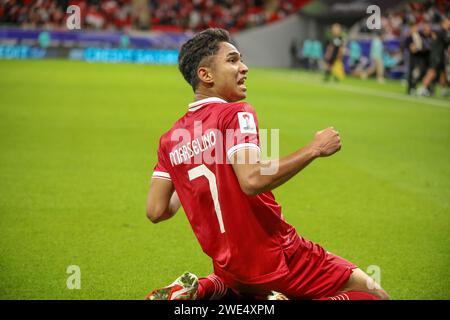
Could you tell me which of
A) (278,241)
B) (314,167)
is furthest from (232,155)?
(314,167)

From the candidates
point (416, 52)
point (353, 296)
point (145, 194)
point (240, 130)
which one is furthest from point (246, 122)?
point (416, 52)

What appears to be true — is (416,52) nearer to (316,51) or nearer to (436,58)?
(436,58)

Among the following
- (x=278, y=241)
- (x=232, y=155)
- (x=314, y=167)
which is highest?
(x=232, y=155)

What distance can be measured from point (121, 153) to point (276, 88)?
15064mm

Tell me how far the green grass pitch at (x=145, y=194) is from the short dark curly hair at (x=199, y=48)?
2.21 meters

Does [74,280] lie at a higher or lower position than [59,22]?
lower

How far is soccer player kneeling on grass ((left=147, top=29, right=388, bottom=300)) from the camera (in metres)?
3.30

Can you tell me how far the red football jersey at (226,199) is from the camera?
3.37 m

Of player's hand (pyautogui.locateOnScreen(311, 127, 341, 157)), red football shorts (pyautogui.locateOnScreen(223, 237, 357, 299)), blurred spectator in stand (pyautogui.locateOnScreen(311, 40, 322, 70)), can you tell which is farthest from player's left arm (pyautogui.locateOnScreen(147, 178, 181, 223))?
blurred spectator in stand (pyautogui.locateOnScreen(311, 40, 322, 70))

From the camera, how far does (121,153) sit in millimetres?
11547

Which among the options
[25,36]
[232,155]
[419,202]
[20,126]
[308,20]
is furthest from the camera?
[308,20]

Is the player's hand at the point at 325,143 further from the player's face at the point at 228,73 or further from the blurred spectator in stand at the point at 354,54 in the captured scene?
the blurred spectator in stand at the point at 354,54

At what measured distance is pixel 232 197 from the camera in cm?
342

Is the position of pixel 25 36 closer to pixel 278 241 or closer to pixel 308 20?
pixel 308 20
